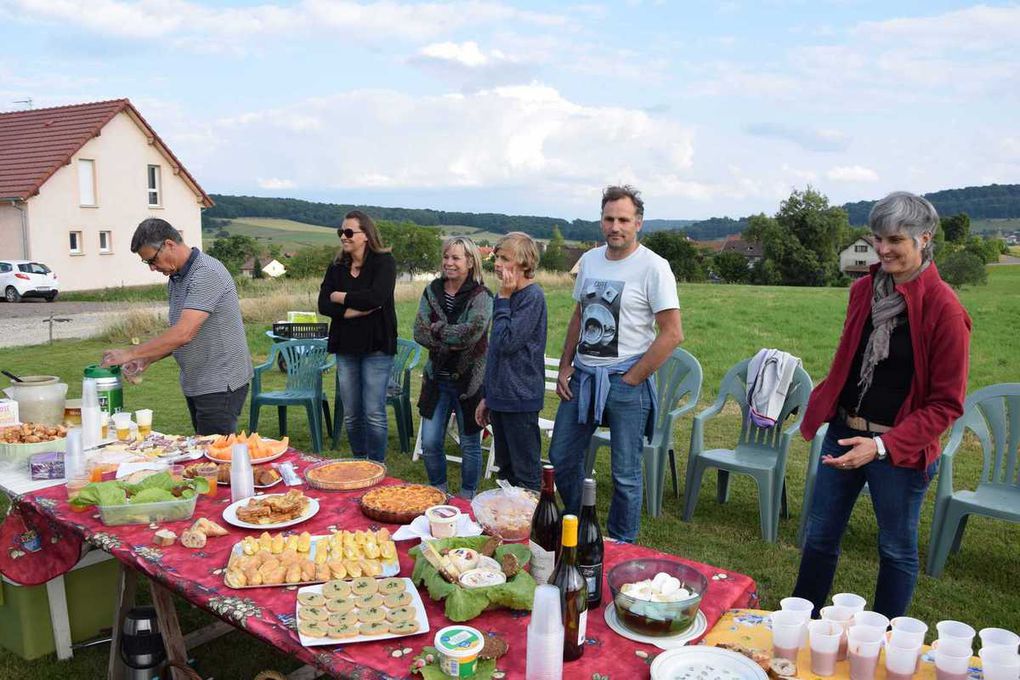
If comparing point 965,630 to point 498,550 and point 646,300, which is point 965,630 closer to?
point 498,550

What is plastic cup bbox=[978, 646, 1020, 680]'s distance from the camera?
168cm

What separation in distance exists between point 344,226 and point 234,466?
2369 millimetres

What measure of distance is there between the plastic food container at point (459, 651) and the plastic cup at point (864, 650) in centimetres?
86

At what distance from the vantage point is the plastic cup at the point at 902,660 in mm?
1763

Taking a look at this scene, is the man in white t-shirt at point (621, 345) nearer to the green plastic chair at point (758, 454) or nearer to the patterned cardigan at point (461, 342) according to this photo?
the patterned cardigan at point (461, 342)

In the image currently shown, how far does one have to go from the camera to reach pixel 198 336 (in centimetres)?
400

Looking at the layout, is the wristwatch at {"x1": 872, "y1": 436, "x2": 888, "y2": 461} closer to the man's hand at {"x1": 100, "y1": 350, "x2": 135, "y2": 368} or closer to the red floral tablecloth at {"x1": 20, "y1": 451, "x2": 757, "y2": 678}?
the red floral tablecloth at {"x1": 20, "y1": 451, "x2": 757, "y2": 678}

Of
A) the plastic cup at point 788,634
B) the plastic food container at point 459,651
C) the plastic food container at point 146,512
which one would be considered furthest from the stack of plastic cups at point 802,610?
the plastic food container at point 146,512

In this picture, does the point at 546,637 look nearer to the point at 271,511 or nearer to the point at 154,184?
the point at 271,511

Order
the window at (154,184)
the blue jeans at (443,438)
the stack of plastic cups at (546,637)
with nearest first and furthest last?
the stack of plastic cups at (546,637)
the blue jeans at (443,438)
the window at (154,184)

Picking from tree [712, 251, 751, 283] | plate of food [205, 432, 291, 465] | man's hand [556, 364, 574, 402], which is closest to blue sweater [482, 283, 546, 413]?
man's hand [556, 364, 574, 402]

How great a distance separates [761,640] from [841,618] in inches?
8.5

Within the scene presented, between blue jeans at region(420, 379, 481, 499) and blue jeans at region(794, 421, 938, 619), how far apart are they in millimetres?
2125

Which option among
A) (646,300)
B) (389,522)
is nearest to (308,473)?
(389,522)
